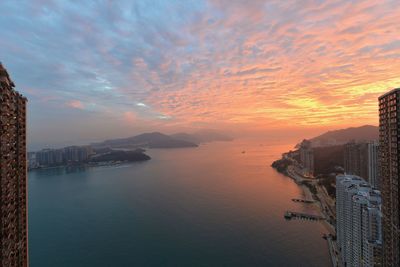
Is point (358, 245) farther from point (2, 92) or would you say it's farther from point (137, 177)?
point (137, 177)

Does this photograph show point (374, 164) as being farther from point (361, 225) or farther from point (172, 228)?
point (172, 228)

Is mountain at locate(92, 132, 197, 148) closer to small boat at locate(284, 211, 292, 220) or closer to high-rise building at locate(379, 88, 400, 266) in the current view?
small boat at locate(284, 211, 292, 220)

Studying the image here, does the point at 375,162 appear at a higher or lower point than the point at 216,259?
higher

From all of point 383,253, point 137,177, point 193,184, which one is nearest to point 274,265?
point 383,253

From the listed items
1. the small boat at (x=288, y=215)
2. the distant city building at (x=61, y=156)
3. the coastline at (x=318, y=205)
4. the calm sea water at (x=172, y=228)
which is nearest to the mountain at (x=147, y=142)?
the distant city building at (x=61, y=156)

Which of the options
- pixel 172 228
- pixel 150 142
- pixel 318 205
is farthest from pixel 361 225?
pixel 150 142

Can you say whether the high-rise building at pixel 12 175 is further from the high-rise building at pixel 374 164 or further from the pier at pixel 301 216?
the high-rise building at pixel 374 164

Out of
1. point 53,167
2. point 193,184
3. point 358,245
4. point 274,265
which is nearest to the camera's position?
point 358,245
